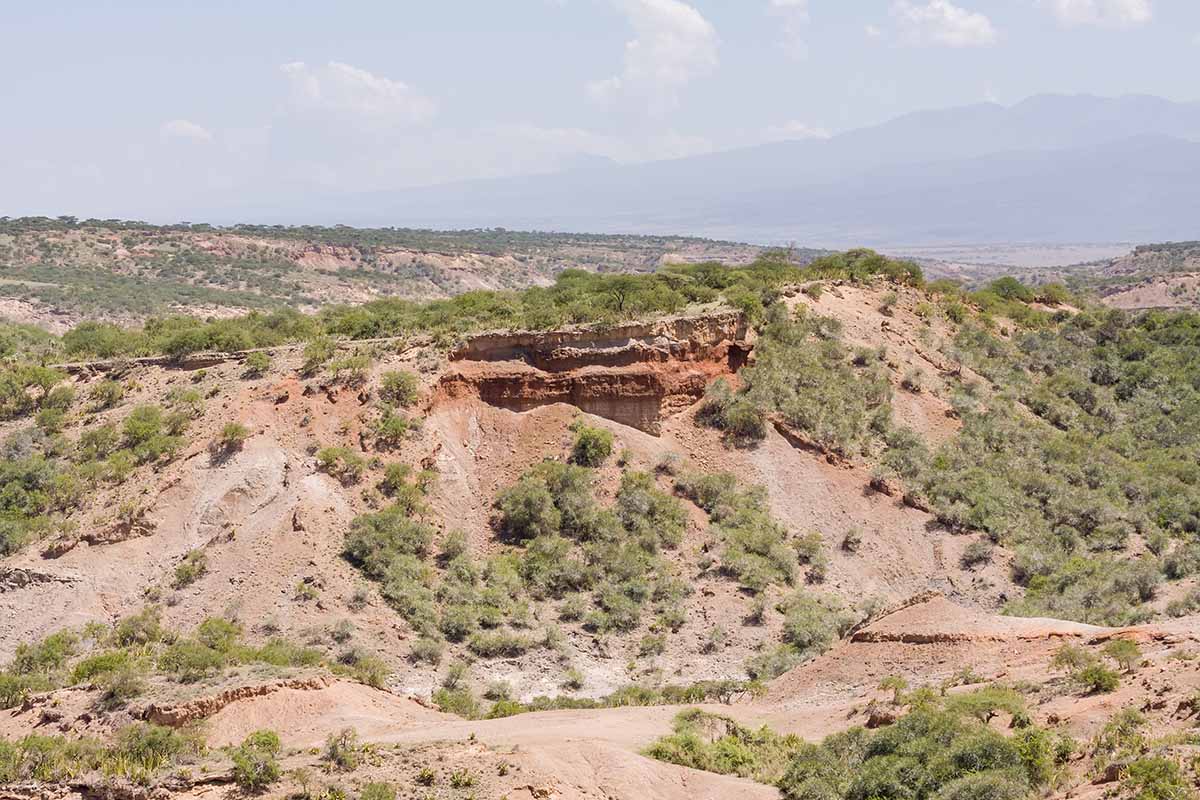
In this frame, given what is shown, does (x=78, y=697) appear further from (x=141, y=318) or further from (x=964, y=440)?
(x=141, y=318)

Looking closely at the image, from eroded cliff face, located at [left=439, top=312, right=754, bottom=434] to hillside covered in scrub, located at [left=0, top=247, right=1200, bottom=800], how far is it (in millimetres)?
96

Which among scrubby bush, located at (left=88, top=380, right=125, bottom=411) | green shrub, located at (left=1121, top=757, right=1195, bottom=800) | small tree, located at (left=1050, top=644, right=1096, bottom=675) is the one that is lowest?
small tree, located at (left=1050, top=644, right=1096, bottom=675)

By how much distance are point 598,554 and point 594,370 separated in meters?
6.43

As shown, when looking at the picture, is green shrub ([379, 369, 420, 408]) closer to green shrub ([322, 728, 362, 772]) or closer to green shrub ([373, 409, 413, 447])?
green shrub ([373, 409, 413, 447])

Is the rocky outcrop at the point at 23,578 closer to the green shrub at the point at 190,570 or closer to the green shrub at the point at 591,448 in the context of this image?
the green shrub at the point at 190,570

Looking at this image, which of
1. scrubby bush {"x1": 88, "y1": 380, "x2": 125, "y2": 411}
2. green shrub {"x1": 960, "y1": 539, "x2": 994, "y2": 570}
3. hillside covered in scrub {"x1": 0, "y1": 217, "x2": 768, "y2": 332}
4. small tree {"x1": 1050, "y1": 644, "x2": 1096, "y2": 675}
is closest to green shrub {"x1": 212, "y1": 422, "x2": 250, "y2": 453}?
scrubby bush {"x1": 88, "y1": 380, "x2": 125, "y2": 411}

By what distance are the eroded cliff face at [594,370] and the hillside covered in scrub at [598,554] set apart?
0.31 feet

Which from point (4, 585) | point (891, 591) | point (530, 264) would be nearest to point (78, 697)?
point (4, 585)

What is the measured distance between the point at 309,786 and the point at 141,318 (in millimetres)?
55554

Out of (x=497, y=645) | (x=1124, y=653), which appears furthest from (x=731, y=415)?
(x=1124, y=653)

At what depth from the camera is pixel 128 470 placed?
28.0m

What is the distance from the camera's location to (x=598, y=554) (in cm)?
2852

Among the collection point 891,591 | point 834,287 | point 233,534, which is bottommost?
point 891,591

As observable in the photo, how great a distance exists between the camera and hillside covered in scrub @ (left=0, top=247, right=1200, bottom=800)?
16.0 m
